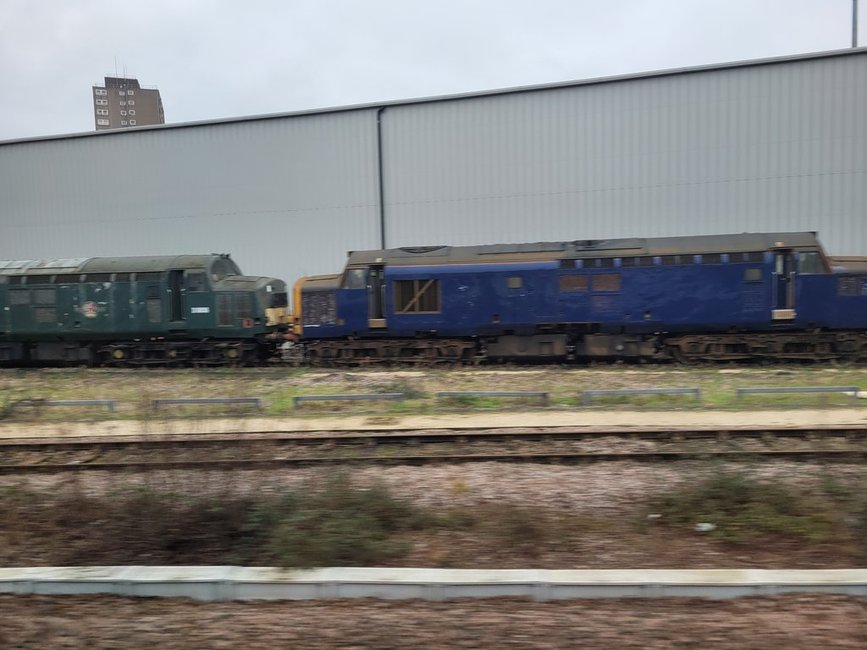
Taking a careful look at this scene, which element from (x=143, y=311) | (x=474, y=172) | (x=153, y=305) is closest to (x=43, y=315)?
(x=143, y=311)

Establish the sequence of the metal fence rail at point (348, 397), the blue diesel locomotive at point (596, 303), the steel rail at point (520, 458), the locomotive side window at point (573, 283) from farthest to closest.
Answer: the locomotive side window at point (573, 283)
the blue diesel locomotive at point (596, 303)
the metal fence rail at point (348, 397)
the steel rail at point (520, 458)

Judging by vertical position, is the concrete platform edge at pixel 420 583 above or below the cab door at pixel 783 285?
below

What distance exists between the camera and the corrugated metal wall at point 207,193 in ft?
83.3

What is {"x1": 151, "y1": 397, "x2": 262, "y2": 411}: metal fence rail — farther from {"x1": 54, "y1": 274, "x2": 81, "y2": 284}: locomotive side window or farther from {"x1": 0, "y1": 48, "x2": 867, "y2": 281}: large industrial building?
{"x1": 0, "y1": 48, "x2": 867, "y2": 281}: large industrial building

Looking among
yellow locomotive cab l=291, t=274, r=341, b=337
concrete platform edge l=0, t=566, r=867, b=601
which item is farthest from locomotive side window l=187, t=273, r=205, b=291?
concrete platform edge l=0, t=566, r=867, b=601

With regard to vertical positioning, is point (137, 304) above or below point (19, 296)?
below

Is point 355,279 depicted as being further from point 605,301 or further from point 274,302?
point 605,301

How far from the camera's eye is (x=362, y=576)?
12.9 ft

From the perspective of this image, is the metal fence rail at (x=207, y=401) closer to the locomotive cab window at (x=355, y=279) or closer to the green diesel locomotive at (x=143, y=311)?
the locomotive cab window at (x=355, y=279)

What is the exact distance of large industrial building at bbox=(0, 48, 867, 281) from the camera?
21219mm

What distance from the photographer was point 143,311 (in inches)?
703

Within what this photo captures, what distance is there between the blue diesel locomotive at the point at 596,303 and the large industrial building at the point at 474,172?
6.76 m

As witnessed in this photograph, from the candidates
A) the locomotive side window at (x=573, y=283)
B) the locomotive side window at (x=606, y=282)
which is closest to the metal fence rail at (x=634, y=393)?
the locomotive side window at (x=606, y=282)

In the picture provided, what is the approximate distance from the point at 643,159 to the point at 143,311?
1870cm
